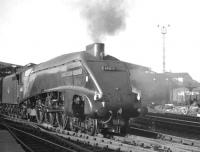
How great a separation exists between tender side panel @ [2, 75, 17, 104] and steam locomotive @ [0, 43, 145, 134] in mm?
7635

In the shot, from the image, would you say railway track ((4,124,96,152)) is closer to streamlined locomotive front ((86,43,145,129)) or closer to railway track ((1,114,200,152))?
railway track ((1,114,200,152))

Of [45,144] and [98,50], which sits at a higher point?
[98,50]

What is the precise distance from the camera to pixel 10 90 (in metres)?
23.5

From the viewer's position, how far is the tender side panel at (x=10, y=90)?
22.1 meters

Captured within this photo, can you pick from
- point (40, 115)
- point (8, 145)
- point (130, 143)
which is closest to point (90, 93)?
point (130, 143)

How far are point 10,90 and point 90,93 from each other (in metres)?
14.1

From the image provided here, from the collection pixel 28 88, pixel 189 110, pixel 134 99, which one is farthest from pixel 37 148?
pixel 189 110

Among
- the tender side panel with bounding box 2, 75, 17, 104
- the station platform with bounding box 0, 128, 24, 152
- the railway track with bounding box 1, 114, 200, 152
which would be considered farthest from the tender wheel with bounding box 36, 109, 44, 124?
the tender side panel with bounding box 2, 75, 17, 104

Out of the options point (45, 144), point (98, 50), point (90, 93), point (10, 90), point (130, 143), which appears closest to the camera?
point (130, 143)

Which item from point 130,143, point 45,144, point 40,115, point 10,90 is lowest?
point 45,144

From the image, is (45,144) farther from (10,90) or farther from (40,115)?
(10,90)

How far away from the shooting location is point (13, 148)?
895cm

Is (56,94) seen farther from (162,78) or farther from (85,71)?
(162,78)

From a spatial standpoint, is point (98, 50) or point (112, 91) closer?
point (112, 91)
